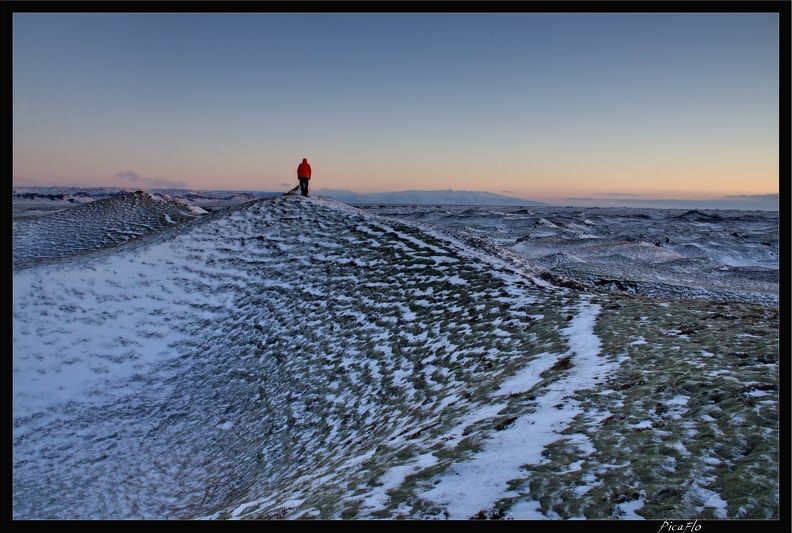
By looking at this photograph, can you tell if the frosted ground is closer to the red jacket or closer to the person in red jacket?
the person in red jacket

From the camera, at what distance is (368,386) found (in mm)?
10695

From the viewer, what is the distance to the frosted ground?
4691 millimetres

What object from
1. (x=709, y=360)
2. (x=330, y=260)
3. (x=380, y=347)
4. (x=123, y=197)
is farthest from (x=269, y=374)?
(x=123, y=197)

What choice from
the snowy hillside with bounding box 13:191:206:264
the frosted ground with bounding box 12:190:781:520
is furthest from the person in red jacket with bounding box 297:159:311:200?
the snowy hillside with bounding box 13:191:206:264

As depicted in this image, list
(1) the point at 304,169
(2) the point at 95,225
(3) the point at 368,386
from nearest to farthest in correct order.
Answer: (3) the point at 368,386, (1) the point at 304,169, (2) the point at 95,225

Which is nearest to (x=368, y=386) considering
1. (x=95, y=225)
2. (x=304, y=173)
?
(x=304, y=173)

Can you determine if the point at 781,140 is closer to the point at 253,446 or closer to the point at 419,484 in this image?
the point at 419,484

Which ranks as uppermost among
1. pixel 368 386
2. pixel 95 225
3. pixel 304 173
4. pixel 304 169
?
pixel 304 169

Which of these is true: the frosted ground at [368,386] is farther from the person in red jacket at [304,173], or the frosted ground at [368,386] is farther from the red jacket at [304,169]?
the red jacket at [304,169]

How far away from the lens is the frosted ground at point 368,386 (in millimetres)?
4691

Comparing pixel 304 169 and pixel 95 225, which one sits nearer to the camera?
pixel 304 169

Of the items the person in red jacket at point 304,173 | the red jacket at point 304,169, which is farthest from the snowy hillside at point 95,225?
the red jacket at point 304,169

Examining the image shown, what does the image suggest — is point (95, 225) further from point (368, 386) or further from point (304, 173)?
point (368, 386)

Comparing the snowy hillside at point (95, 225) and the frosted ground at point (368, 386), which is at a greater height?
the snowy hillside at point (95, 225)
